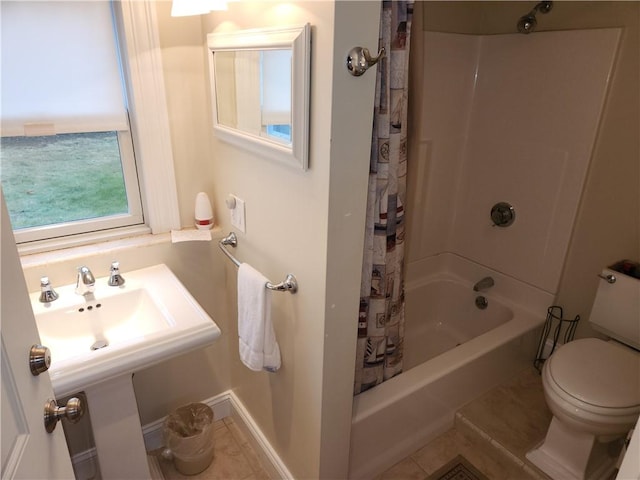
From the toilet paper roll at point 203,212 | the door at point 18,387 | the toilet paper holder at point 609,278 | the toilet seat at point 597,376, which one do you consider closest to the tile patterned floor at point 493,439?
the toilet seat at point 597,376

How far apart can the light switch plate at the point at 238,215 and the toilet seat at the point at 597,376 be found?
131cm

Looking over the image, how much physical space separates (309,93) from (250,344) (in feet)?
2.82

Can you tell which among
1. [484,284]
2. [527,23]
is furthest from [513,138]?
[484,284]

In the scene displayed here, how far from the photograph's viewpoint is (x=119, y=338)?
4.89ft

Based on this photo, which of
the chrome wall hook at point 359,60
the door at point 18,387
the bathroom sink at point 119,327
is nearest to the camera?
the door at point 18,387

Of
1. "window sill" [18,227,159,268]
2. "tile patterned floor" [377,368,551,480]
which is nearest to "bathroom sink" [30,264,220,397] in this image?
"window sill" [18,227,159,268]

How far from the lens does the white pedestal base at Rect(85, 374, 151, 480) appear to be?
1.35 metres

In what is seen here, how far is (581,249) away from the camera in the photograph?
2125mm

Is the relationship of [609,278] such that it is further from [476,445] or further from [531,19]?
[531,19]

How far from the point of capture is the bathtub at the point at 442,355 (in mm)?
1700

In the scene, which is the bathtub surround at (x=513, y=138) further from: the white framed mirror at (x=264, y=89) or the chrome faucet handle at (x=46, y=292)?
the chrome faucet handle at (x=46, y=292)

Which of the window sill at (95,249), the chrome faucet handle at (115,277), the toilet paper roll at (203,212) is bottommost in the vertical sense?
the chrome faucet handle at (115,277)

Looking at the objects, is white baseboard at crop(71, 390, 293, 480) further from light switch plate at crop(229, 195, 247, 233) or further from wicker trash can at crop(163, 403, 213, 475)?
light switch plate at crop(229, 195, 247, 233)

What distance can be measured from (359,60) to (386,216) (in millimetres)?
568
